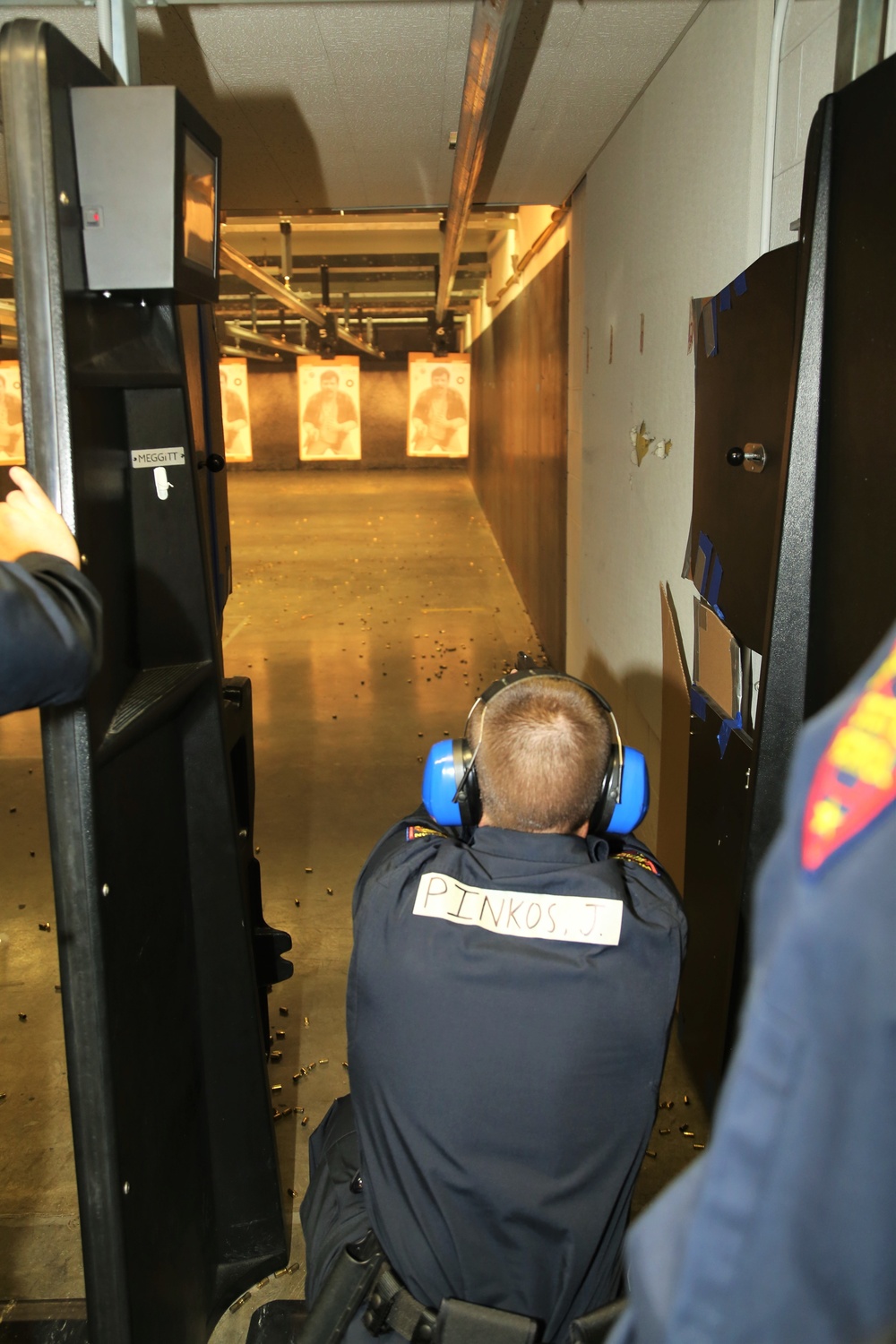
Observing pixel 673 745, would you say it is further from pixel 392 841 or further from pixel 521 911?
pixel 521 911

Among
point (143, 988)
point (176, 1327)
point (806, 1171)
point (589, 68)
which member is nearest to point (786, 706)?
point (143, 988)

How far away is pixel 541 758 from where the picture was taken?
1156 millimetres

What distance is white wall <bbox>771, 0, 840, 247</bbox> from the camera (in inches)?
64.8

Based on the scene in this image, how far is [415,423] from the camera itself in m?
11.2

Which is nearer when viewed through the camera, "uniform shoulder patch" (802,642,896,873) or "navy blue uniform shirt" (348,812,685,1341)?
"uniform shoulder patch" (802,642,896,873)

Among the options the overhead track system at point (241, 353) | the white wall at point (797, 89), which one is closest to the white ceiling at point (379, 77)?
the white wall at point (797, 89)

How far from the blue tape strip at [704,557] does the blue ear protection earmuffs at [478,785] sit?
93 centimetres

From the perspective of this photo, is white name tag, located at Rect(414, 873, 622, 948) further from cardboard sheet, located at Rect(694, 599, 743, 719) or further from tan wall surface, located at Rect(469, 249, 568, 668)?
tan wall surface, located at Rect(469, 249, 568, 668)

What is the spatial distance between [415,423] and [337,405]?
0.96 meters

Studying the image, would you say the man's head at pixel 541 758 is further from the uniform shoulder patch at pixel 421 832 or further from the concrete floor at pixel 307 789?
the concrete floor at pixel 307 789

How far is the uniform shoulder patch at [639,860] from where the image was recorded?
1.20m

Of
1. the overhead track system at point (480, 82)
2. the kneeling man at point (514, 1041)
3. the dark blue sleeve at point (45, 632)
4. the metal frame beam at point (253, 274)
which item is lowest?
the kneeling man at point (514, 1041)

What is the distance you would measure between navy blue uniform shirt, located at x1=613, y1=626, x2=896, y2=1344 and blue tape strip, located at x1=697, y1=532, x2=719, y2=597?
1.77m

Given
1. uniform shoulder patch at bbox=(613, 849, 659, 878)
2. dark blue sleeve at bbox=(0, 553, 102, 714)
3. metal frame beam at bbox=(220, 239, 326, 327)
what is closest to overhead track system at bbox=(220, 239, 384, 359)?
metal frame beam at bbox=(220, 239, 326, 327)
